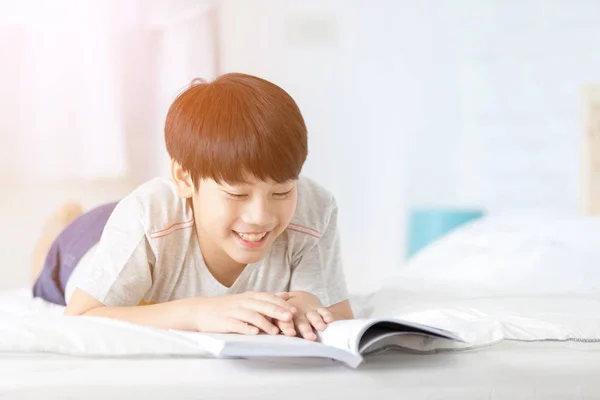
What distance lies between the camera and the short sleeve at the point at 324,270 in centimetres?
139

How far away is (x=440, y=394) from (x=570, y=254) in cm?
113

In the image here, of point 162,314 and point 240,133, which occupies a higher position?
point 240,133

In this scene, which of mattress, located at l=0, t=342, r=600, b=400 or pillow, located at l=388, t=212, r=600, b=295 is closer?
mattress, located at l=0, t=342, r=600, b=400

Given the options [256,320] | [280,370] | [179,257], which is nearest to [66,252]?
[179,257]

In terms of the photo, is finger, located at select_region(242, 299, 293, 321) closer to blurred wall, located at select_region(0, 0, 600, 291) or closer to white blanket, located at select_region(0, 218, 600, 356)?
white blanket, located at select_region(0, 218, 600, 356)

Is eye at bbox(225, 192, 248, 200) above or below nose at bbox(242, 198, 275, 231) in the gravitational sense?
above

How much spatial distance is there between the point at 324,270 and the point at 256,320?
0.40 metres

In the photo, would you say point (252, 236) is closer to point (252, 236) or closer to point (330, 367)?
point (252, 236)

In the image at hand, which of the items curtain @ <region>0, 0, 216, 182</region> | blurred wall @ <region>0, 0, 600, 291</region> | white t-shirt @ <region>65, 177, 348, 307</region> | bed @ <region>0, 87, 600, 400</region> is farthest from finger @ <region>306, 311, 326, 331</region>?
blurred wall @ <region>0, 0, 600, 291</region>

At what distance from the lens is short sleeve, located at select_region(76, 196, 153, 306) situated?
4.12 ft

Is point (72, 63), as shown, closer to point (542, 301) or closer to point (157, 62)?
point (157, 62)

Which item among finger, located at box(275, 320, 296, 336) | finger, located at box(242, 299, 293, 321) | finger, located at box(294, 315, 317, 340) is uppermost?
finger, located at box(242, 299, 293, 321)

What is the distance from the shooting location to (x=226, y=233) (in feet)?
3.99

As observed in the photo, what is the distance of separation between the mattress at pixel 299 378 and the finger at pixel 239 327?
116 mm
